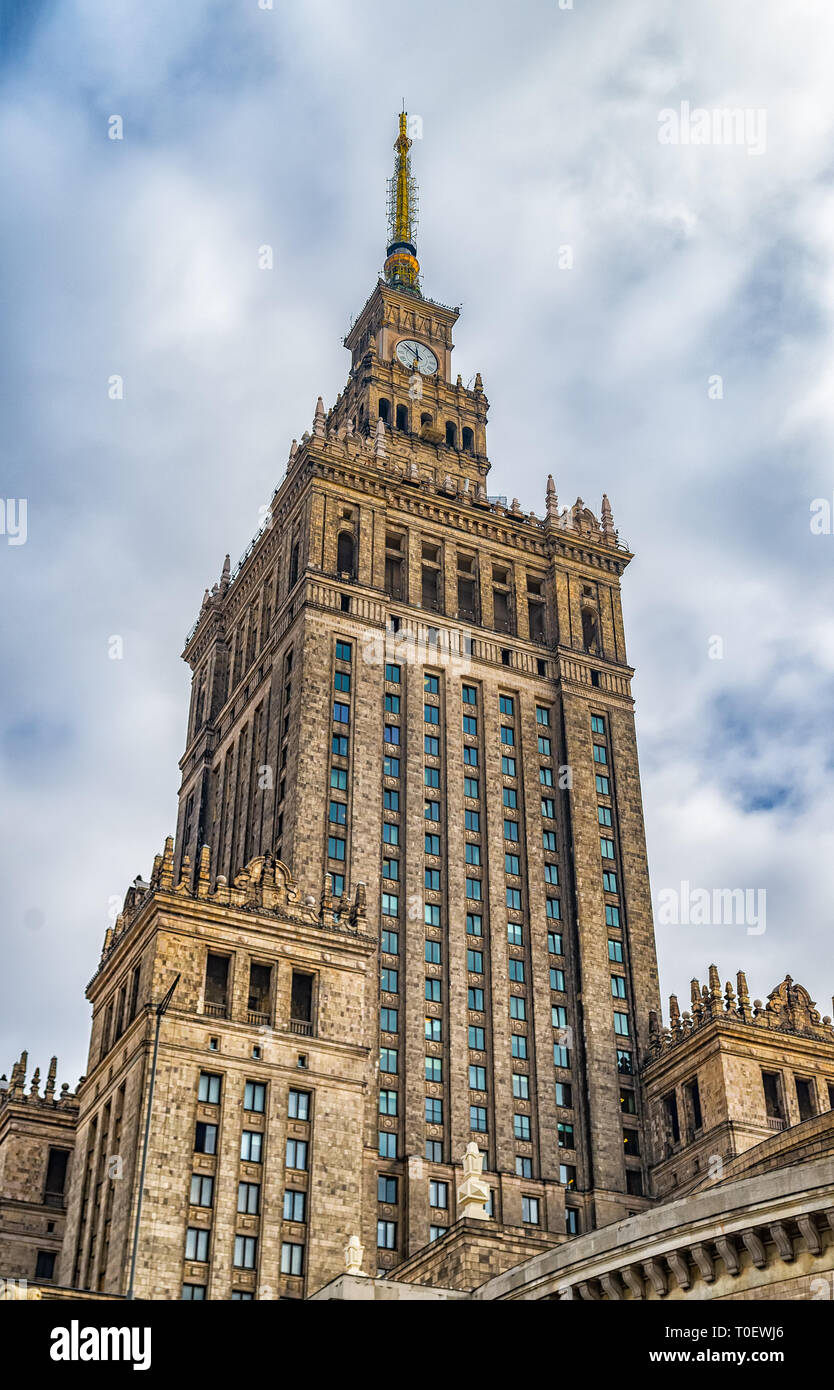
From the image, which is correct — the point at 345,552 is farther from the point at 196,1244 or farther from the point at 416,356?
the point at 196,1244

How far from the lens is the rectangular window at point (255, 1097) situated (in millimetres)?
71375

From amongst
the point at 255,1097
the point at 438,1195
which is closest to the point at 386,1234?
the point at 438,1195

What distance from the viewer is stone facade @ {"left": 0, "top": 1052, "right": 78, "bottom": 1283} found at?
85.2 m

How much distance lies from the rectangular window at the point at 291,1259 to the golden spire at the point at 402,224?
98.3 m

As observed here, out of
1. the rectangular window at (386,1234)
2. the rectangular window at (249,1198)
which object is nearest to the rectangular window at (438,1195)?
the rectangular window at (386,1234)

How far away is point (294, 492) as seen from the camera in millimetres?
112125

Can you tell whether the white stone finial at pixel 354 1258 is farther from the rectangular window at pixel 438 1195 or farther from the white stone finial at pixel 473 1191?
the rectangular window at pixel 438 1195

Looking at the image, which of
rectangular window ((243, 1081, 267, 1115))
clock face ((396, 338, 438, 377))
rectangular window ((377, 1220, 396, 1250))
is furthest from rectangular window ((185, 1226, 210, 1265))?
clock face ((396, 338, 438, 377))

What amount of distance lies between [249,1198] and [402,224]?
109 metres

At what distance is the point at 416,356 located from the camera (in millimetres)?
137375

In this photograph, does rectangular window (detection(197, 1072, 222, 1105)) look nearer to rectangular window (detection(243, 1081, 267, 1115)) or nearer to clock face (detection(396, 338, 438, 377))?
rectangular window (detection(243, 1081, 267, 1115))

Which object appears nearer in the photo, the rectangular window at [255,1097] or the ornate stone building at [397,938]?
the ornate stone building at [397,938]
